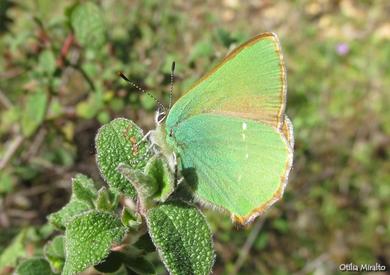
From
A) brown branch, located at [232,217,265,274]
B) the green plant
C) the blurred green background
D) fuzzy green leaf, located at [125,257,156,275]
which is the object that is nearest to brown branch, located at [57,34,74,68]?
the blurred green background

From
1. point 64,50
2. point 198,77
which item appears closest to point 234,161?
point 198,77

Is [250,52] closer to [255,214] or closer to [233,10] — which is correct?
[255,214]

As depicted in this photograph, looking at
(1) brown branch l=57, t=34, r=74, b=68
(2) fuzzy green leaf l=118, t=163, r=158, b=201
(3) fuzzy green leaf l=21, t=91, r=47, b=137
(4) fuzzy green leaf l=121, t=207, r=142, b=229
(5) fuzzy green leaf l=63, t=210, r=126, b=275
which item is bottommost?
(3) fuzzy green leaf l=21, t=91, r=47, b=137

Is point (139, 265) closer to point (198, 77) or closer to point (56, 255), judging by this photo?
point (56, 255)

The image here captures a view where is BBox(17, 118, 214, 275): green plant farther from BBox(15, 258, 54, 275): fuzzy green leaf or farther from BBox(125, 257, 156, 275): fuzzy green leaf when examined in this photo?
BBox(15, 258, 54, 275): fuzzy green leaf

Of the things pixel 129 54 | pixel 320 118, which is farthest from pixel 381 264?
pixel 129 54

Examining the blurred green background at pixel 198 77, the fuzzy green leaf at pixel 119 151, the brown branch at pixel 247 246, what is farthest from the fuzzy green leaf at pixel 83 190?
the brown branch at pixel 247 246
